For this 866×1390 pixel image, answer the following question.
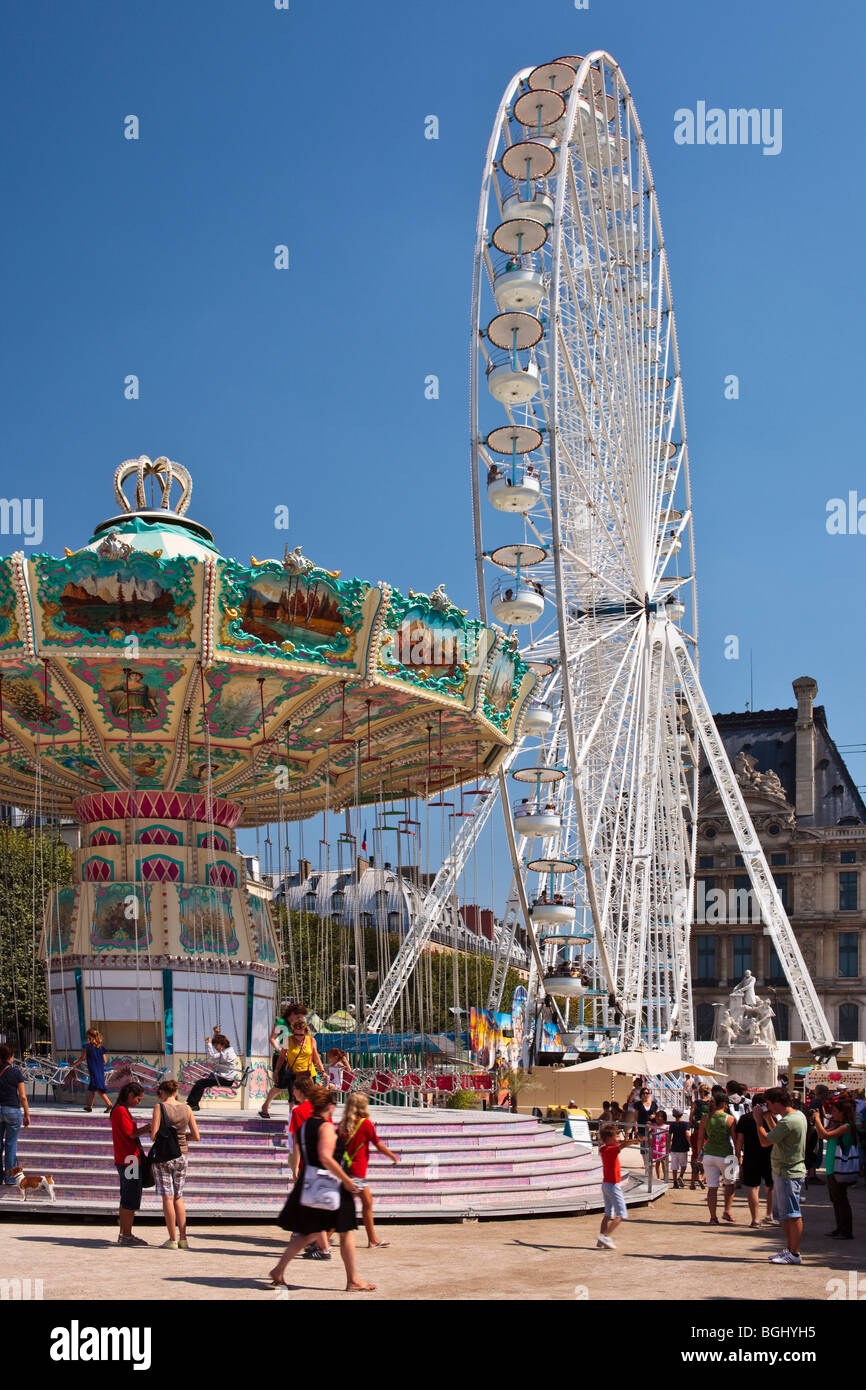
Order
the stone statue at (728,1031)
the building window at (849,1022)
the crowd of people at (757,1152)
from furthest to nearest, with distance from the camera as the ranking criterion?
the building window at (849,1022) < the stone statue at (728,1031) < the crowd of people at (757,1152)

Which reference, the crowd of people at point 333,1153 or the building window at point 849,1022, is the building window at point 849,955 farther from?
the crowd of people at point 333,1153

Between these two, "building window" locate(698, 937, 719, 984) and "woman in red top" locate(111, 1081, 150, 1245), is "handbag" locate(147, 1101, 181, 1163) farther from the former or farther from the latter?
"building window" locate(698, 937, 719, 984)

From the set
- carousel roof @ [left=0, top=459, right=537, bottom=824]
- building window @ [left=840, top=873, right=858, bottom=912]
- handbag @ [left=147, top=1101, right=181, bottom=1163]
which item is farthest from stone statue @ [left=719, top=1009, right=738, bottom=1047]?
building window @ [left=840, top=873, right=858, bottom=912]

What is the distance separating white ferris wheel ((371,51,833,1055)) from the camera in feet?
102

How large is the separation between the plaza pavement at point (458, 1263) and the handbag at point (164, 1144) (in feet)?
2.71

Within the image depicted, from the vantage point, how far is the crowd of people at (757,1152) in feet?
43.2

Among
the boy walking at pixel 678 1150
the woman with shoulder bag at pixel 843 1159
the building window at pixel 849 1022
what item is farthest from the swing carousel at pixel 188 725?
the building window at pixel 849 1022

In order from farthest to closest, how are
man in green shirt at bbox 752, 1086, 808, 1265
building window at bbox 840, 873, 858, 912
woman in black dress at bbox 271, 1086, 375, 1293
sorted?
building window at bbox 840, 873, 858, 912
man in green shirt at bbox 752, 1086, 808, 1265
woman in black dress at bbox 271, 1086, 375, 1293

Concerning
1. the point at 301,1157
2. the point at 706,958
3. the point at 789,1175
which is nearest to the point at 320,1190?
the point at 301,1157

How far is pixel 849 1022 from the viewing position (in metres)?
76.9

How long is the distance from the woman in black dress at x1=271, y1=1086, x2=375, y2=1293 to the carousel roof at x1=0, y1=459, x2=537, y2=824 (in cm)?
1029

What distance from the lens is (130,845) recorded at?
80.2ft
